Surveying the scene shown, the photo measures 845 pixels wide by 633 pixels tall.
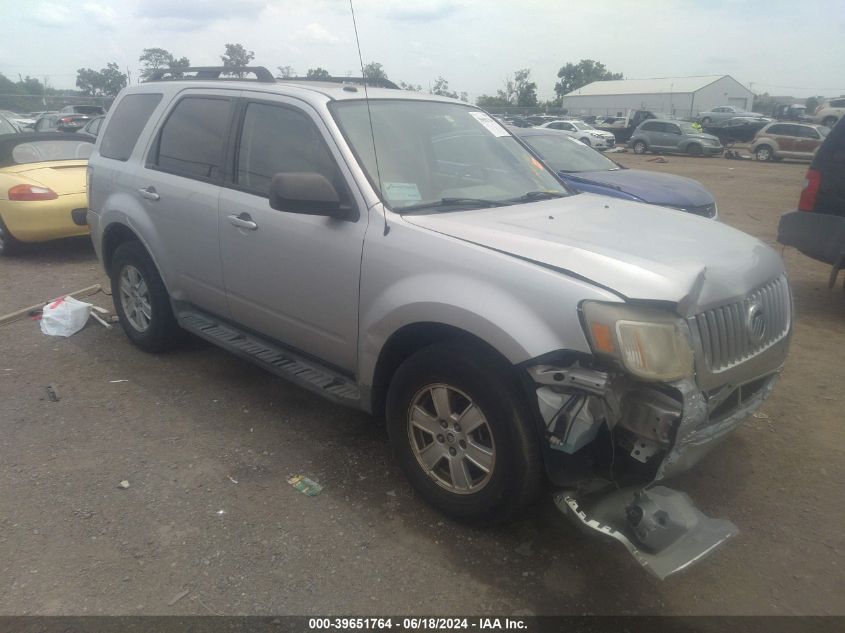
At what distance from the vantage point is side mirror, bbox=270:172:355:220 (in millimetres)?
3062

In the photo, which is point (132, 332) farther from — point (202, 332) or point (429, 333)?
point (429, 333)

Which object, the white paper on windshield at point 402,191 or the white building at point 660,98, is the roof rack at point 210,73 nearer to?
the white paper on windshield at point 402,191

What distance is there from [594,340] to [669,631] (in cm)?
115

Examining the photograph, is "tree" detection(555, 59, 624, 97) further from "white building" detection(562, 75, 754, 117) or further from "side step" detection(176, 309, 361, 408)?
"side step" detection(176, 309, 361, 408)

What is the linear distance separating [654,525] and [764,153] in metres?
28.1

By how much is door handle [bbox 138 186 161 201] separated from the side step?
0.79m

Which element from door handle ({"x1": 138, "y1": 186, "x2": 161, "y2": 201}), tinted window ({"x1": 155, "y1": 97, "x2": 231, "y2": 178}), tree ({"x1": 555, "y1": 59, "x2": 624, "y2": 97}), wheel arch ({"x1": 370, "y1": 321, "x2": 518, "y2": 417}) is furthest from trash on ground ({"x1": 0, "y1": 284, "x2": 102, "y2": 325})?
tree ({"x1": 555, "y1": 59, "x2": 624, "y2": 97})

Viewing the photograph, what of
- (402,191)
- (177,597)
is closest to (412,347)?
(402,191)

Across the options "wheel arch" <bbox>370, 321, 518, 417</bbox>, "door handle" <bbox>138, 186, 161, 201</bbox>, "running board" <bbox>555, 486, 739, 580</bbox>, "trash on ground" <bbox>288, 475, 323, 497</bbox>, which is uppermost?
"door handle" <bbox>138, 186, 161, 201</bbox>

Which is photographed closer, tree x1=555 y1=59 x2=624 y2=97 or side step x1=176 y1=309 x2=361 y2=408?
side step x1=176 y1=309 x2=361 y2=408

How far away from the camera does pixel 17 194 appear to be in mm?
7691

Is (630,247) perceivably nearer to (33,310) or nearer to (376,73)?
(376,73)

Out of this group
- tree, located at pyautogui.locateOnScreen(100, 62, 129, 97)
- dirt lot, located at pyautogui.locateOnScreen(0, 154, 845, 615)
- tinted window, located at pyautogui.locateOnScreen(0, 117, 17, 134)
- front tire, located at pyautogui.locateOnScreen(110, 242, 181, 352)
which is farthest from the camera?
tree, located at pyautogui.locateOnScreen(100, 62, 129, 97)

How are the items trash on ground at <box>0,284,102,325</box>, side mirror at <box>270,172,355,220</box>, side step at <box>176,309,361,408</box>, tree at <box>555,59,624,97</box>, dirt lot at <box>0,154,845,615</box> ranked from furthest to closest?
tree at <box>555,59,624,97</box> < trash on ground at <box>0,284,102,325</box> < side step at <box>176,309,361,408</box> < side mirror at <box>270,172,355,220</box> < dirt lot at <box>0,154,845,615</box>
